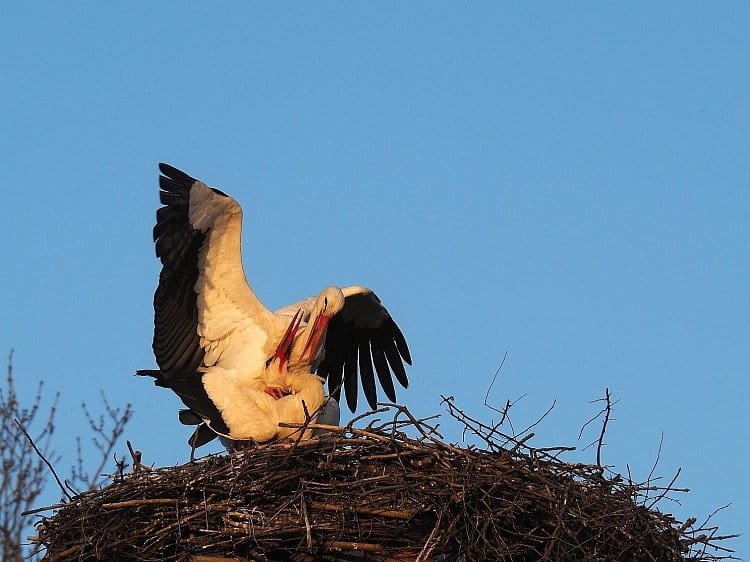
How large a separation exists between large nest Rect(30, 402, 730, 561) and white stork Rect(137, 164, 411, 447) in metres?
1.37

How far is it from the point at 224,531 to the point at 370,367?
3994mm

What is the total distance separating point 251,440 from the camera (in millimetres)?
8625

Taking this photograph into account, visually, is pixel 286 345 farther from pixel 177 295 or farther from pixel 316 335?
pixel 177 295

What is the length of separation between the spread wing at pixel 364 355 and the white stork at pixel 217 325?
1.06m

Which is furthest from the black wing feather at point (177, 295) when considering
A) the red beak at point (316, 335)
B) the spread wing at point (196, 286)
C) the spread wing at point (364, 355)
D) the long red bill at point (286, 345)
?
the spread wing at point (364, 355)

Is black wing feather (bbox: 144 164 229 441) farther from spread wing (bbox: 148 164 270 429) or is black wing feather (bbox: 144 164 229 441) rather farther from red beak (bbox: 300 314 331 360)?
red beak (bbox: 300 314 331 360)

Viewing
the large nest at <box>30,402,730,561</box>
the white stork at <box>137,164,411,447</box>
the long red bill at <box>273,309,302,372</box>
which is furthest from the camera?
the long red bill at <box>273,309,302,372</box>

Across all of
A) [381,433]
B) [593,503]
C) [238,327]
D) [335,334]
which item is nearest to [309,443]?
[381,433]

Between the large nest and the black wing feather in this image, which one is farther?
the black wing feather

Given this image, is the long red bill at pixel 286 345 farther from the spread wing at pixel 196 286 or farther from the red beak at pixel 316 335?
the spread wing at pixel 196 286

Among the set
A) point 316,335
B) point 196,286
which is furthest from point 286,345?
point 196,286

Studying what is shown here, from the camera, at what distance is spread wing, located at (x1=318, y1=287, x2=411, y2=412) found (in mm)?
10844

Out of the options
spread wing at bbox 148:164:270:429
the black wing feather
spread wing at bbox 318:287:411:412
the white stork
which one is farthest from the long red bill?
spread wing at bbox 318:287:411:412

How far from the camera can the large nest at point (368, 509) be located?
7.06 metres
